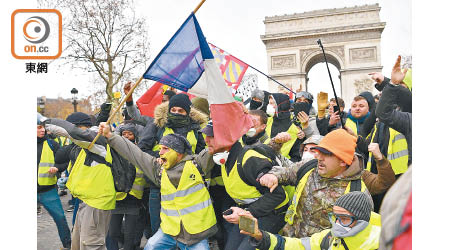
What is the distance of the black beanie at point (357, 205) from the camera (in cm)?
234

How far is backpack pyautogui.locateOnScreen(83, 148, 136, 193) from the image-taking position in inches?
180

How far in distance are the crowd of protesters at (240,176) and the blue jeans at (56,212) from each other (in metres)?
0.01

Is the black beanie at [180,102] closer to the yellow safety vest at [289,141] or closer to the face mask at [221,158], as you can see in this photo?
the face mask at [221,158]

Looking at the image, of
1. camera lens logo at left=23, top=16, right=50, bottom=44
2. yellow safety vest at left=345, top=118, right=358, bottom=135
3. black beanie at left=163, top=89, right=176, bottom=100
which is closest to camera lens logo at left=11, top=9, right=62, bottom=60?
camera lens logo at left=23, top=16, right=50, bottom=44

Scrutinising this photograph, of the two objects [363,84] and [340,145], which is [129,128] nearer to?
[340,145]

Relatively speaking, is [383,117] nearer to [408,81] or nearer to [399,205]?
[408,81]

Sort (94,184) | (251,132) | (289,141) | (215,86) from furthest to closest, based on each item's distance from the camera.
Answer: (289,141)
(94,184)
(251,132)
(215,86)

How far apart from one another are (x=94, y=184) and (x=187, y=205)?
1277mm

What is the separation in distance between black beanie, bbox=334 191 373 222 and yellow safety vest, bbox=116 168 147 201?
2.97m

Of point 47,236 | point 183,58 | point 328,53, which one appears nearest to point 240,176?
point 183,58

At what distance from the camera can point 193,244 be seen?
146 inches

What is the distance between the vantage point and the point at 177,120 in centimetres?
465

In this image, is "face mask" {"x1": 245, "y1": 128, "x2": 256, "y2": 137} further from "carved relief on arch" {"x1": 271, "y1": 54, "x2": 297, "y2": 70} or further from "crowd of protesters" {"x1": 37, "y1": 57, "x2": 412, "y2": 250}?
"carved relief on arch" {"x1": 271, "y1": 54, "x2": 297, "y2": 70}

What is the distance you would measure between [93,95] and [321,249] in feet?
60.2
